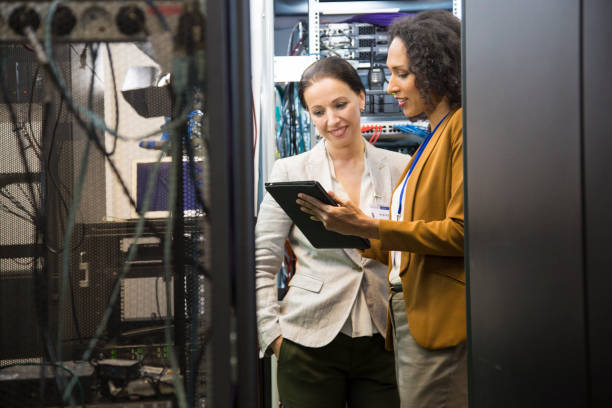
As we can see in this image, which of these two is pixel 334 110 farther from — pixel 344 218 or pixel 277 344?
pixel 277 344

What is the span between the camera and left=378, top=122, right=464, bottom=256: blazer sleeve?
3.52 feet

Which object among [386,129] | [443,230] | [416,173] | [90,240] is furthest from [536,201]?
[386,129]

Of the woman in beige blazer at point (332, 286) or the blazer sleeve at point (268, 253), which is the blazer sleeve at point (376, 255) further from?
the blazer sleeve at point (268, 253)

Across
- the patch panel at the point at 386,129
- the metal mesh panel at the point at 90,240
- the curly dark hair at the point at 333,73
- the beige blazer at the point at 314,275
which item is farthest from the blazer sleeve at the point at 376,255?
the patch panel at the point at 386,129

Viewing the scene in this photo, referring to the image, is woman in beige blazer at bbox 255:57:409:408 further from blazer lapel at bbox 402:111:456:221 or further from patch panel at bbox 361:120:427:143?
patch panel at bbox 361:120:427:143

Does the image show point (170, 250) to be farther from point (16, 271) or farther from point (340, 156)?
point (340, 156)

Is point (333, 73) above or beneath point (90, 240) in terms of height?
above

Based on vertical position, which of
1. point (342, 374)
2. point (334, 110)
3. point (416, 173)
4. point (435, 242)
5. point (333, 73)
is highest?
point (333, 73)

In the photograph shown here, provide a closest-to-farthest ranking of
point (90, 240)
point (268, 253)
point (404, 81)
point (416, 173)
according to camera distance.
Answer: point (90, 240), point (416, 173), point (404, 81), point (268, 253)

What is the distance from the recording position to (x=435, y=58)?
123cm

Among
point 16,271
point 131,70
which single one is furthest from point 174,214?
point 16,271

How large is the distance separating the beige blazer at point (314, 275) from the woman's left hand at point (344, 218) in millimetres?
216

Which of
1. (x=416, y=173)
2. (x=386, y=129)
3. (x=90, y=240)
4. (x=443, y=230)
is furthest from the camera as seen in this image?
(x=386, y=129)

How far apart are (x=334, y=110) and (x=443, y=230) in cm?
65
